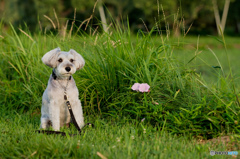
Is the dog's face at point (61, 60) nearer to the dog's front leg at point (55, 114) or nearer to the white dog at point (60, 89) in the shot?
the white dog at point (60, 89)

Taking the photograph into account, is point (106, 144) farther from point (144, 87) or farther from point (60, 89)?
point (144, 87)

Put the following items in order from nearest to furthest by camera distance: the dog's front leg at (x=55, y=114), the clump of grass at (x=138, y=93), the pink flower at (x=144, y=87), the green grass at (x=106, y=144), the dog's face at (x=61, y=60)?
the green grass at (x=106, y=144), the dog's face at (x=61, y=60), the dog's front leg at (x=55, y=114), the clump of grass at (x=138, y=93), the pink flower at (x=144, y=87)

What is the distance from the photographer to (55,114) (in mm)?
3102

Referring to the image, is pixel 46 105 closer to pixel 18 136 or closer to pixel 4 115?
pixel 18 136

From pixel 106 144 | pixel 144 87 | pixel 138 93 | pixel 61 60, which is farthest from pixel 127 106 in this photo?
pixel 61 60

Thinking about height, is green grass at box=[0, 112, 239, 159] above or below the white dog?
below

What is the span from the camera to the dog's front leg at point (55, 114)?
309cm

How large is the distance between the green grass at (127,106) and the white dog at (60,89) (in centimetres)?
25

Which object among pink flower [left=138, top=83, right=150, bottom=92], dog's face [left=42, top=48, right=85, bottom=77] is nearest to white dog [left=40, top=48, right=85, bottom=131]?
dog's face [left=42, top=48, right=85, bottom=77]

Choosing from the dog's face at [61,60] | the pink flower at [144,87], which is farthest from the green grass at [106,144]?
the dog's face at [61,60]

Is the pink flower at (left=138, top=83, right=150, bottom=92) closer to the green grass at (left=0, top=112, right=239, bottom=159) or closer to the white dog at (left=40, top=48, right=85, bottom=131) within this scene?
the green grass at (left=0, top=112, right=239, bottom=159)

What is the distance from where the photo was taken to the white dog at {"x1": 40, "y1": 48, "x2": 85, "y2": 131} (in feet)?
9.61

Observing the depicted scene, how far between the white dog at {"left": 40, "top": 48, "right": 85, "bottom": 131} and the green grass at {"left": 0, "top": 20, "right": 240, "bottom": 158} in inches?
9.9

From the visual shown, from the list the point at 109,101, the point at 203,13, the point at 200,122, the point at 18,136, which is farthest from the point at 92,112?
the point at 203,13
